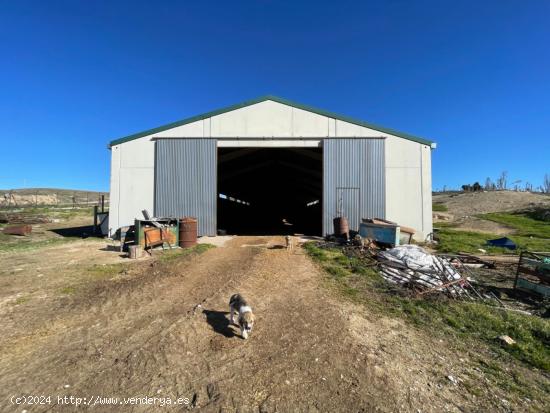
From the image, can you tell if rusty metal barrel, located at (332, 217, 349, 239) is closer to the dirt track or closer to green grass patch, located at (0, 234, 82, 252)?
the dirt track

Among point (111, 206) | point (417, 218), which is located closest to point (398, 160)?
point (417, 218)

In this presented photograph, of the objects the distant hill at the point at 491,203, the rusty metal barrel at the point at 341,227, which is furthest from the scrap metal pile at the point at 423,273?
the distant hill at the point at 491,203

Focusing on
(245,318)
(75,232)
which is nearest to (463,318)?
(245,318)

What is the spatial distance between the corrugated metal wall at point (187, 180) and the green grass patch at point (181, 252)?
11.0 feet

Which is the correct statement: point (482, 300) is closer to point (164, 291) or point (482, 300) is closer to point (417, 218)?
point (164, 291)

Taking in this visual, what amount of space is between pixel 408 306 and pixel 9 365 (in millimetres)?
7252

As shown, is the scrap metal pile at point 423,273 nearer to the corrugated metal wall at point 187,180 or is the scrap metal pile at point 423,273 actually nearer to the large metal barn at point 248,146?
the large metal barn at point 248,146

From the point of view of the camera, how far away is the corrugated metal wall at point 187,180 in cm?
1711

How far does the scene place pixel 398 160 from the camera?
55.2 feet

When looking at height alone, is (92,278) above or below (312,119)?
below

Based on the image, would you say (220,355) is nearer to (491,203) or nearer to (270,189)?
(270,189)

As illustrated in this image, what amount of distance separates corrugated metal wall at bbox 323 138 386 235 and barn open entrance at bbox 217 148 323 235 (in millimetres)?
Result: 2427

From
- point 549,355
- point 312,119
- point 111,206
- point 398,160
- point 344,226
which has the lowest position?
point 549,355

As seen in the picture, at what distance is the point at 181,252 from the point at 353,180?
10721mm
